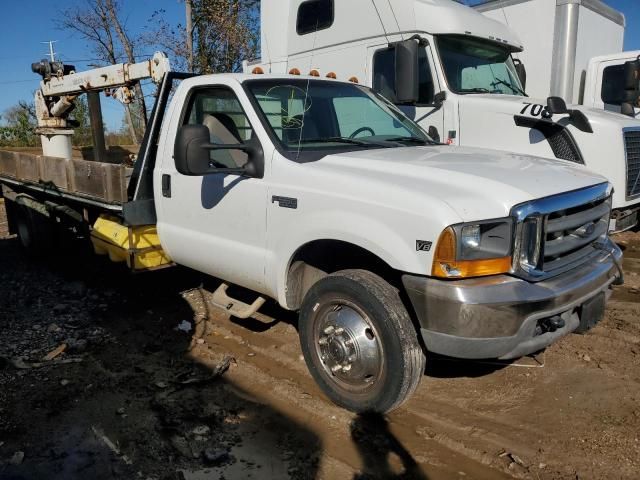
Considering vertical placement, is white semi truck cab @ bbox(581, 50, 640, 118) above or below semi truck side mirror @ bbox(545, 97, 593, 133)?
above

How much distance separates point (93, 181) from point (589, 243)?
4.36m

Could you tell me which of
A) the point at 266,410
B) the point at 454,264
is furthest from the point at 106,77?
the point at 454,264

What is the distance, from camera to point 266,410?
11.8ft

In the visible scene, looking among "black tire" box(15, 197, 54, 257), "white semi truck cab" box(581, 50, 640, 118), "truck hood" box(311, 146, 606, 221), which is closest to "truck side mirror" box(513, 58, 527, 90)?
"white semi truck cab" box(581, 50, 640, 118)

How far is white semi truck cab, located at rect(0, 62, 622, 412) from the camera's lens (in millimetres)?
2896

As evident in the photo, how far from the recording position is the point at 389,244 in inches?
120

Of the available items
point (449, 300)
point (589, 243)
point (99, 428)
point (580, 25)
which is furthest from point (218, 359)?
point (580, 25)

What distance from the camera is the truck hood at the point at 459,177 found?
2.91 metres

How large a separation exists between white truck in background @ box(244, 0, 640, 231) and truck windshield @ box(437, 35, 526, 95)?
0.04 feet

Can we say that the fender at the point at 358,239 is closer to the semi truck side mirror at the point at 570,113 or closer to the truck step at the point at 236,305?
the truck step at the point at 236,305

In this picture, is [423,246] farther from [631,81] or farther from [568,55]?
[568,55]

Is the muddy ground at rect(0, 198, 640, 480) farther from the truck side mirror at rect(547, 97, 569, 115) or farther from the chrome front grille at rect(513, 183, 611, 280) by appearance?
the truck side mirror at rect(547, 97, 569, 115)

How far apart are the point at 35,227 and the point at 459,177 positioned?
19.5 feet

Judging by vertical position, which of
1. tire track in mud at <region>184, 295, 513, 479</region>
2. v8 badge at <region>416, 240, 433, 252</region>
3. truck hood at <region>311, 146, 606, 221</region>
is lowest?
tire track in mud at <region>184, 295, 513, 479</region>
